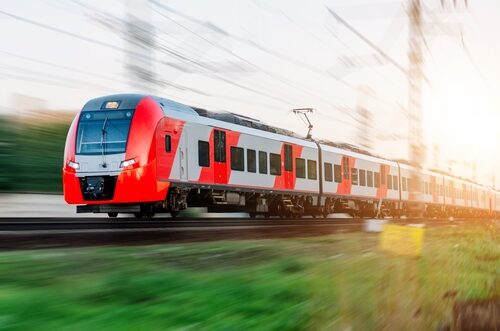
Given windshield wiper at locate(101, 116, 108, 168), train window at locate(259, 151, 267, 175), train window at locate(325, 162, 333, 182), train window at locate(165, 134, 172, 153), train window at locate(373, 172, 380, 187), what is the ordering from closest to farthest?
windshield wiper at locate(101, 116, 108, 168) < train window at locate(165, 134, 172, 153) < train window at locate(259, 151, 267, 175) < train window at locate(325, 162, 333, 182) < train window at locate(373, 172, 380, 187)

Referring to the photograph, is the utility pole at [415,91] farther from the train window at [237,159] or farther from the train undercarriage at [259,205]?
the train window at [237,159]

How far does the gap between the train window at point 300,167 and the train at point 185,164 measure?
4 centimetres

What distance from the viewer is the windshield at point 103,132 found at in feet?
57.9

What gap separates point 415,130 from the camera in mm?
12523

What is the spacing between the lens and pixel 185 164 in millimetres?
18516

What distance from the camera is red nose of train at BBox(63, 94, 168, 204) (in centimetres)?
1719

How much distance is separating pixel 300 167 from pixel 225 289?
66.8 ft

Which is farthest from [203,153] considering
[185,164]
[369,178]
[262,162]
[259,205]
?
[369,178]

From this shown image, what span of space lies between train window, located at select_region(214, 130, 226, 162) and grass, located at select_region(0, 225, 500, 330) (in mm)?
10764

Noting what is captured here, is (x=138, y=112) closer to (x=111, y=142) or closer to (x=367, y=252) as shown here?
(x=111, y=142)

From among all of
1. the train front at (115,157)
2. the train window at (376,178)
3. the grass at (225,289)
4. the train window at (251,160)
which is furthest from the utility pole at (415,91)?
the train window at (376,178)

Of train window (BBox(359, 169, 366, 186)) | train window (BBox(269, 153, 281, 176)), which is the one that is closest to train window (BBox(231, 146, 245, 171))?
train window (BBox(269, 153, 281, 176))

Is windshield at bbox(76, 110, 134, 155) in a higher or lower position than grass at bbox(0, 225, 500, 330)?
higher

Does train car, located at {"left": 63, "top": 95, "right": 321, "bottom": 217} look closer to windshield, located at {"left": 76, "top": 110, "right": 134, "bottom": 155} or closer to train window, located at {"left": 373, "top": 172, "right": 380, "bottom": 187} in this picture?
windshield, located at {"left": 76, "top": 110, "right": 134, "bottom": 155}
